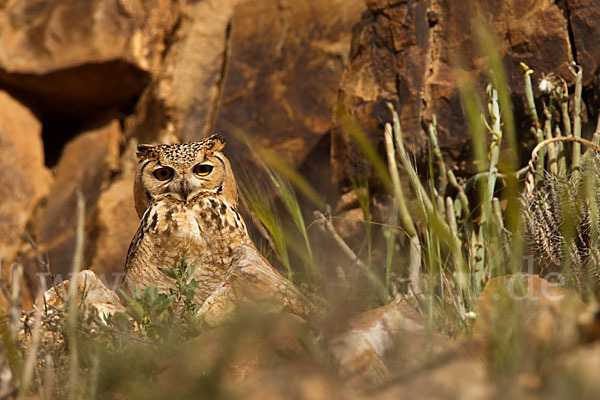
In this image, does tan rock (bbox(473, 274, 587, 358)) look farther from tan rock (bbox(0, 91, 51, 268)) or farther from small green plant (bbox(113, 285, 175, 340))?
tan rock (bbox(0, 91, 51, 268))

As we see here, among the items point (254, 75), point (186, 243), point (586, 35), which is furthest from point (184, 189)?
point (254, 75)

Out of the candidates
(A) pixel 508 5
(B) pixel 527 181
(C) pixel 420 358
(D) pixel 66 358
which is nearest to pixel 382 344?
(C) pixel 420 358

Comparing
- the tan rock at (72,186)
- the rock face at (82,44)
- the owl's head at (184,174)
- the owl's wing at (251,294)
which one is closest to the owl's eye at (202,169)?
the owl's head at (184,174)

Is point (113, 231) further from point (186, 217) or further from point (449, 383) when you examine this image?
point (449, 383)

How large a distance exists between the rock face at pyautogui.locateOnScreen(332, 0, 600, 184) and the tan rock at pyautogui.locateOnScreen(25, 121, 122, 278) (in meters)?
2.48

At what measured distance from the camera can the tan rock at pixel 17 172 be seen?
542cm

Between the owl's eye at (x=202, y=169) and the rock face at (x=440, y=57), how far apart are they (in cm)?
91

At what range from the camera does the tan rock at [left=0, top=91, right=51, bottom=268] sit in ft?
17.8

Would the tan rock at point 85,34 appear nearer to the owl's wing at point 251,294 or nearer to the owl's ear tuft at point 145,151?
the owl's ear tuft at point 145,151

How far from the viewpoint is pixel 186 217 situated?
2.54 meters

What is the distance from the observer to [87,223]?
199 inches

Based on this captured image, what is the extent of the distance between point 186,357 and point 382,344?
0.45 metres

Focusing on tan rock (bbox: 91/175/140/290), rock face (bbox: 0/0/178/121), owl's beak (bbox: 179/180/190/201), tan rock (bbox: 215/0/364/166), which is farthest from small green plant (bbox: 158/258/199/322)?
rock face (bbox: 0/0/178/121)

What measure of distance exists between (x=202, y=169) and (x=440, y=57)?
1.43 m
